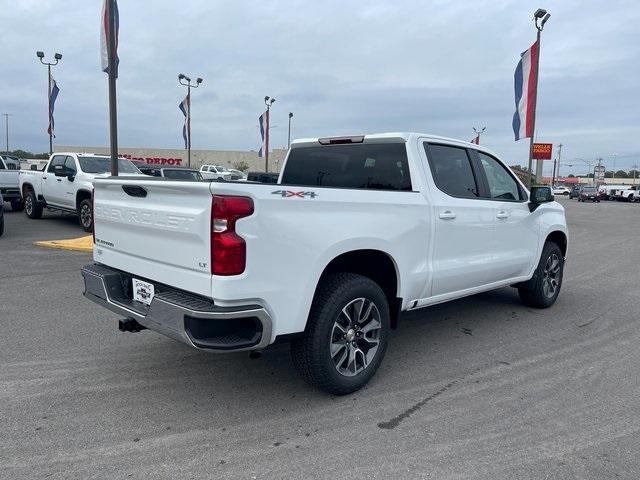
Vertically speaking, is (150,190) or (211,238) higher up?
(150,190)

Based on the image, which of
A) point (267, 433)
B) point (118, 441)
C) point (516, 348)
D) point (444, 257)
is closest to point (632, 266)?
point (516, 348)

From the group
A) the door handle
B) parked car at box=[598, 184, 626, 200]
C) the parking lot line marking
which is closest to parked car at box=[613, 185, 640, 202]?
parked car at box=[598, 184, 626, 200]

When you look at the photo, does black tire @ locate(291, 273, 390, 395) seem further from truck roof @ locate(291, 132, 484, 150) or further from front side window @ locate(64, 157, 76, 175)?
front side window @ locate(64, 157, 76, 175)

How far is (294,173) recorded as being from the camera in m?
5.20

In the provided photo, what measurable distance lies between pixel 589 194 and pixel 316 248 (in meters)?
58.7

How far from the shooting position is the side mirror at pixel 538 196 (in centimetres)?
557

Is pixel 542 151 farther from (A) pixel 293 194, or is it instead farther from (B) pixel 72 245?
(A) pixel 293 194

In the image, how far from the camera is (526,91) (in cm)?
→ 1716

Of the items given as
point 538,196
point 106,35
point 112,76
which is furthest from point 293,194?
point 106,35

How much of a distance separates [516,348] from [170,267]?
337 centimetres

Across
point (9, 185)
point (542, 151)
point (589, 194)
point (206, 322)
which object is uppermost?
point (542, 151)

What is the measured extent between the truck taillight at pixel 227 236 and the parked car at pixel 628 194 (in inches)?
2468

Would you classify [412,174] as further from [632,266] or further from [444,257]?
[632,266]

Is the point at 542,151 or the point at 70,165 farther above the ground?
the point at 542,151
